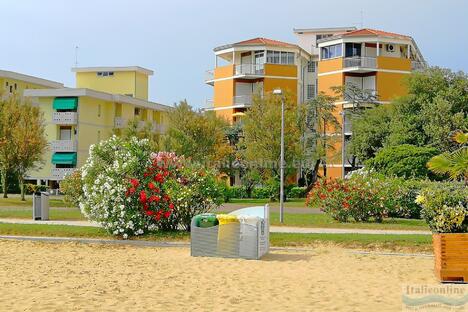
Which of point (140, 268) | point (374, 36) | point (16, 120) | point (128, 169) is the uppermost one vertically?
point (374, 36)

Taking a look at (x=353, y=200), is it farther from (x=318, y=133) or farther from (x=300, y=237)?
(x=318, y=133)

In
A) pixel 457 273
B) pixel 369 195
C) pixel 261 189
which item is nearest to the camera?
pixel 457 273

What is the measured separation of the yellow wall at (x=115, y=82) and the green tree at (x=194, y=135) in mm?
23003

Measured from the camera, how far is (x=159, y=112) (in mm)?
72312

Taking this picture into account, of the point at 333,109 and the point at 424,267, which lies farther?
the point at 333,109

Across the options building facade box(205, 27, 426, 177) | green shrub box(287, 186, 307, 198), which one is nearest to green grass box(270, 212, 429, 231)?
green shrub box(287, 186, 307, 198)

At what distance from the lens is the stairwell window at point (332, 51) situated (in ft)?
202

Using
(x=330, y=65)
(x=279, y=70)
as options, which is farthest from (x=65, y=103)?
(x=330, y=65)

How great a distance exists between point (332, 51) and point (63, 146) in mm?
26688

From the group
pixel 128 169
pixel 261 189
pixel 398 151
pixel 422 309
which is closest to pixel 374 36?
pixel 261 189

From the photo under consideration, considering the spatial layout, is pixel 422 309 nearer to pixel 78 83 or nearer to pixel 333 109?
pixel 333 109

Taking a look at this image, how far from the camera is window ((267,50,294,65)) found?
65250mm

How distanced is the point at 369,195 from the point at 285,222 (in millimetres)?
3533

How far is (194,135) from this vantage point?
1987 inches
